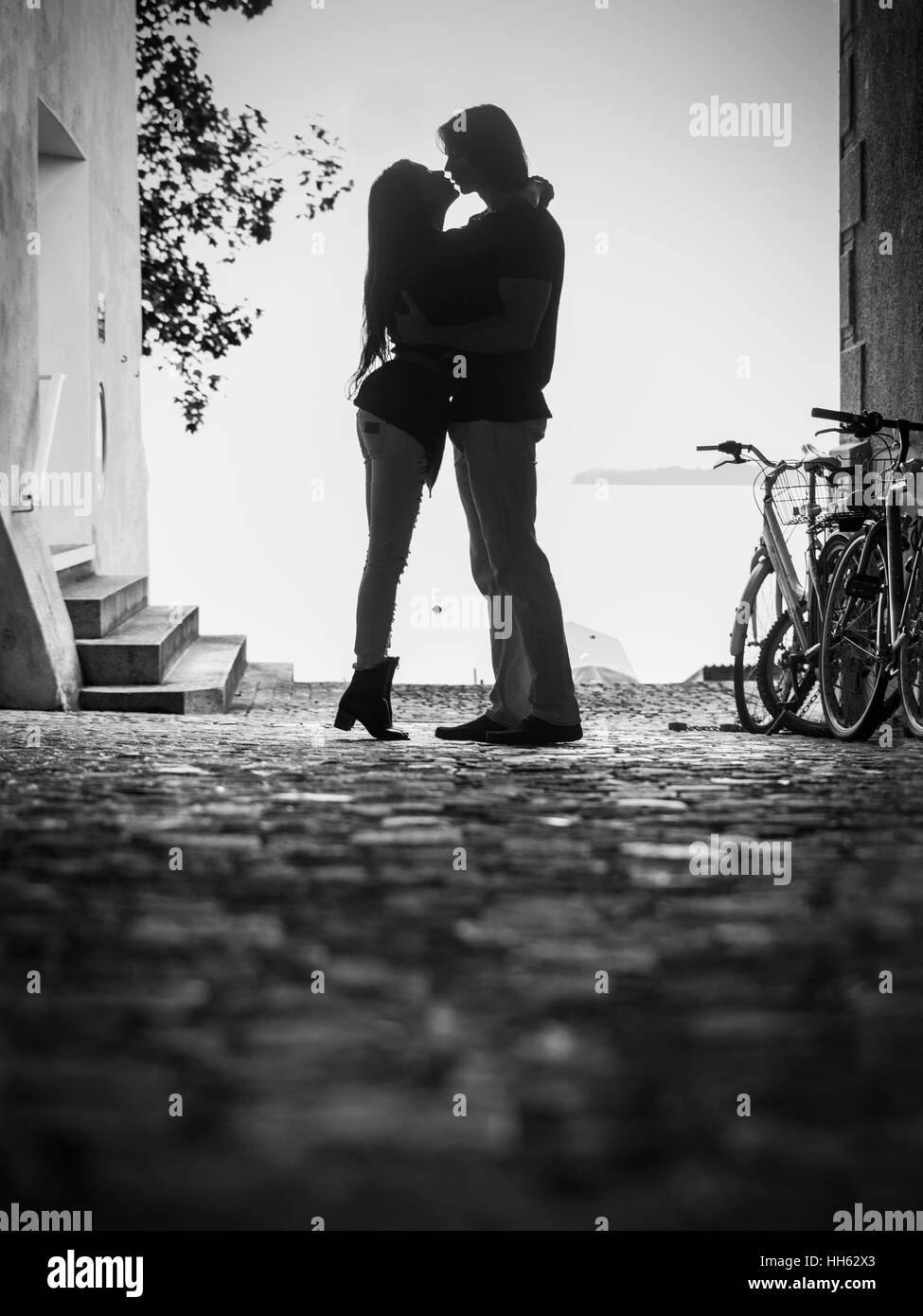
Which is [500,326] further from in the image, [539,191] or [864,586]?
[864,586]

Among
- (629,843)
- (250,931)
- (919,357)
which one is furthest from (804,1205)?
(919,357)

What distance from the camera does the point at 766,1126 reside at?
1278 mm

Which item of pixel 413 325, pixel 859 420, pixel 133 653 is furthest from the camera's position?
pixel 133 653

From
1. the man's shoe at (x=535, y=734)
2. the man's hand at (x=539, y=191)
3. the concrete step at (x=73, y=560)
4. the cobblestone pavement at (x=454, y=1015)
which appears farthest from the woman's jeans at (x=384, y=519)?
the concrete step at (x=73, y=560)

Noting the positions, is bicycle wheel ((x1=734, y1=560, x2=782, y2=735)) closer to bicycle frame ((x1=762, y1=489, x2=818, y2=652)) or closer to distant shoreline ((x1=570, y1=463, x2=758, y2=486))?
bicycle frame ((x1=762, y1=489, x2=818, y2=652))

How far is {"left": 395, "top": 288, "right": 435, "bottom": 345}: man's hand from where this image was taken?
4.39 meters

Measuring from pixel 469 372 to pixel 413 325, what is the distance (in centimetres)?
21

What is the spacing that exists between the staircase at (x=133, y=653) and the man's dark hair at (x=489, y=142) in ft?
10.6

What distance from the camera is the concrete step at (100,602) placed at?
299 inches

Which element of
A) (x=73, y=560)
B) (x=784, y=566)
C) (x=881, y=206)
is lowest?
(x=784, y=566)

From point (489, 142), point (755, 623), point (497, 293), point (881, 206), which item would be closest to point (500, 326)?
point (497, 293)

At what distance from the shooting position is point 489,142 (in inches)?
174

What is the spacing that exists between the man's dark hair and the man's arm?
0.35 meters
